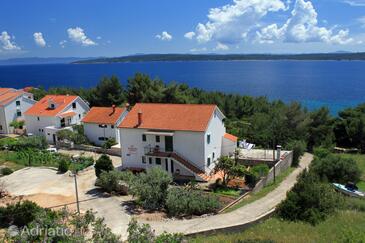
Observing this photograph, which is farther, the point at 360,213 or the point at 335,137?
the point at 335,137

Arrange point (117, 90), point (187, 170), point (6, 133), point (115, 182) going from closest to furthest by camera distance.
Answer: point (115, 182) → point (187, 170) → point (6, 133) → point (117, 90)

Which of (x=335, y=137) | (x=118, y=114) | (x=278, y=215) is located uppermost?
(x=118, y=114)

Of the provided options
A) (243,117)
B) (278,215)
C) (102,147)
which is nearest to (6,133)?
(102,147)

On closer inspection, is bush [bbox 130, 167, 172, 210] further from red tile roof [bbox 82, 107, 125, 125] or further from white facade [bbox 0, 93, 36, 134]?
white facade [bbox 0, 93, 36, 134]

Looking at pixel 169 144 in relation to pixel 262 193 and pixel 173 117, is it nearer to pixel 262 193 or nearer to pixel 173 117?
pixel 173 117

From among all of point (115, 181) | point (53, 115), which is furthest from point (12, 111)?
point (115, 181)

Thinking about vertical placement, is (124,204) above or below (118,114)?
below

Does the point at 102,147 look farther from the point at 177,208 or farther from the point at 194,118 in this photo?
the point at 177,208

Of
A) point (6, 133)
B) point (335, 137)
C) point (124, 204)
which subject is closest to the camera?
point (124, 204)
